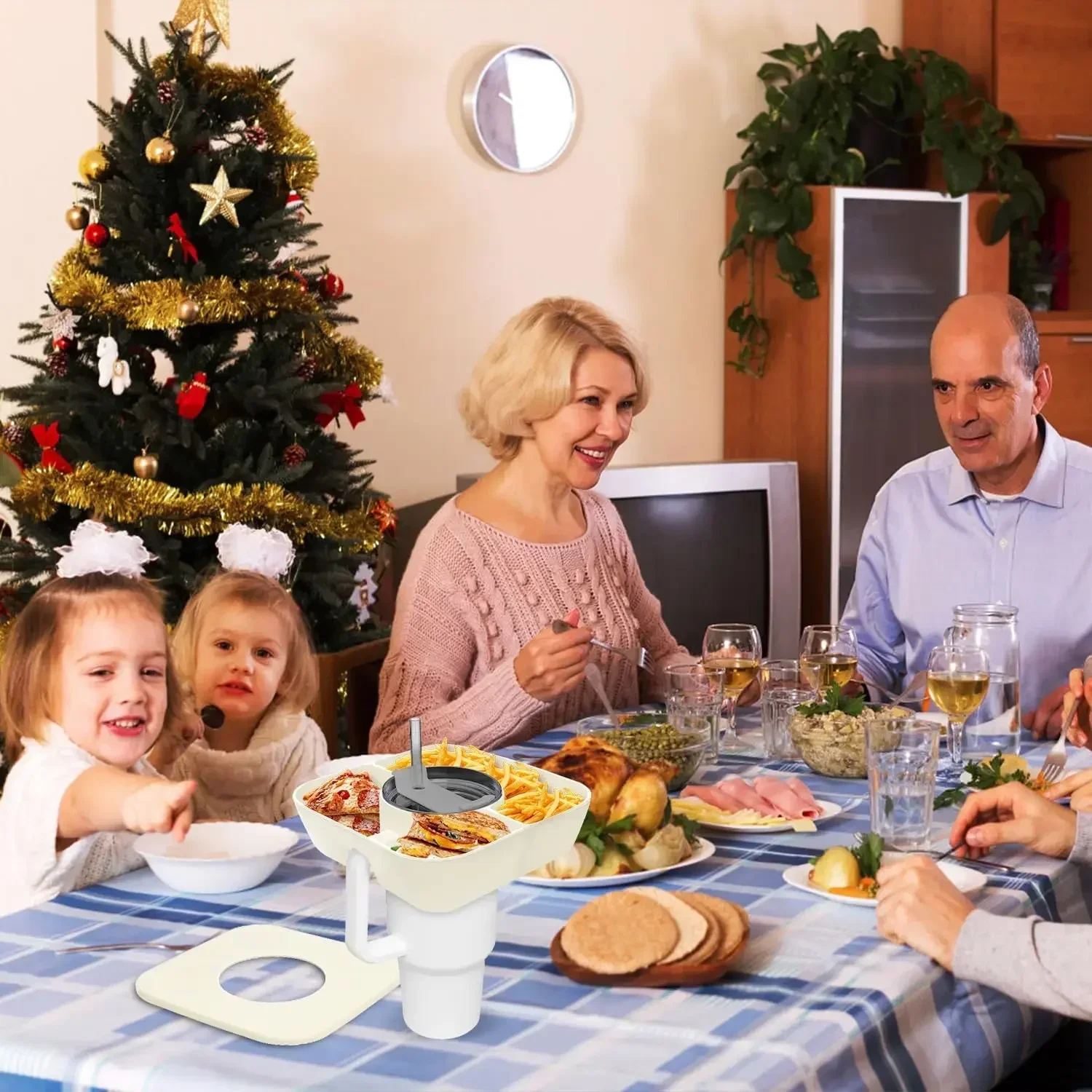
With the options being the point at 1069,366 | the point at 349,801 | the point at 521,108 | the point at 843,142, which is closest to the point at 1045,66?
the point at 843,142

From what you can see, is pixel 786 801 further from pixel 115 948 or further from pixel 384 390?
pixel 384 390

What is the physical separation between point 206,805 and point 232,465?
3.17 ft

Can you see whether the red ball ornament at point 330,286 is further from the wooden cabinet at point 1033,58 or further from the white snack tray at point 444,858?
the wooden cabinet at point 1033,58

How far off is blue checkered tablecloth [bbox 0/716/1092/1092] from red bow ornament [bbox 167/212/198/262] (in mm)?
1568

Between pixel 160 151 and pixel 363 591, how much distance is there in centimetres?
97

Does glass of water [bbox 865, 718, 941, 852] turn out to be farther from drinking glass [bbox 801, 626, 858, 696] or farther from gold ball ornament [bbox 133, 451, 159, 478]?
gold ball ornament [bbox 133, 451, 159, 478]

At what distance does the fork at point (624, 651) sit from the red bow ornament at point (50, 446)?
1026 mm

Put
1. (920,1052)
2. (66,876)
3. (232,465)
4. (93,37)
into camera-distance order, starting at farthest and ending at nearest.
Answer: (93,37) → (232,465) → (66,876) → (920,1052)

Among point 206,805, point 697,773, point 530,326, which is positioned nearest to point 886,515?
point 530,326

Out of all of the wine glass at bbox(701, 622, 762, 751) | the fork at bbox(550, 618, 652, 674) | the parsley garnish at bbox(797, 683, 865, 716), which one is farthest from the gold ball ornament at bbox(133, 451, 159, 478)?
the parsley garnish at bbox(797, 683, 865, 716)

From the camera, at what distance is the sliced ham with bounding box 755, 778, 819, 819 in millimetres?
1755

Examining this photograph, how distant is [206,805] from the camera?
2.07m

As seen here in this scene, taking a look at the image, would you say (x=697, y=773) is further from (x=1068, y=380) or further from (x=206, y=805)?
(x=1068, y=380)

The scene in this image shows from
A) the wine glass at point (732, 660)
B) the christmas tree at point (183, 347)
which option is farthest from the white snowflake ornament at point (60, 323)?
the wine glass at point (732, 660)
